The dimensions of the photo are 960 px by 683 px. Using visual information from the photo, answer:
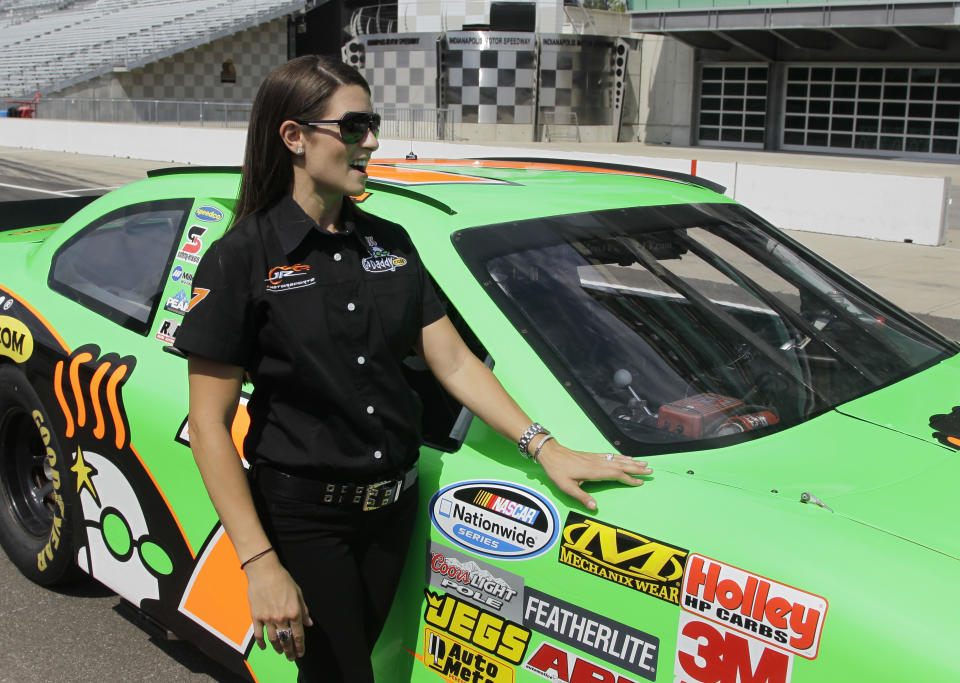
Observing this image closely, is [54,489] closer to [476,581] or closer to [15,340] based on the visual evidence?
[15,340]

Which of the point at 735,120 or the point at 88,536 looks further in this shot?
the point at 735,120

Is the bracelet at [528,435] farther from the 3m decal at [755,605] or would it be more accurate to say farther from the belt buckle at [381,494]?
the 3m decal at [755,605]

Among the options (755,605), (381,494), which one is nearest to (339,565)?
(381,494)

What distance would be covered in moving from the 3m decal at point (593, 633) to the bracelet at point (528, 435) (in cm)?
29

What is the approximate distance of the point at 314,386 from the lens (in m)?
1.92

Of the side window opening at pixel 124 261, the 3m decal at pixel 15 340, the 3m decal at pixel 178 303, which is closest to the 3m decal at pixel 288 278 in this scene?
the 3m decal at pixel 178 303

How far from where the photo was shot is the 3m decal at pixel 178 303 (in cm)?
290

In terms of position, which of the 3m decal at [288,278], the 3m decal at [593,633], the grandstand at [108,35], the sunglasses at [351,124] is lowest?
the 3m decal at [593,633]

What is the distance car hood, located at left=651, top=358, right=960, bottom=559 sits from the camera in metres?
1.88

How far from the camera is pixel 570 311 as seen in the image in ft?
7.91

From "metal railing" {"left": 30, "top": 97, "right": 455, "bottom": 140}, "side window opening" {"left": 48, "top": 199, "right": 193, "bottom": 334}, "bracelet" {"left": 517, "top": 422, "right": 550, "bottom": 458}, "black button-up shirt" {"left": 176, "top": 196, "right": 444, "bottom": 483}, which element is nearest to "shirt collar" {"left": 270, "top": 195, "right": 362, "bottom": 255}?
"black button-up shirt" {"left": 176, "top": 196, "right": 444, "bottom": 483}

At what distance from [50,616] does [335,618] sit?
1851 millimetres

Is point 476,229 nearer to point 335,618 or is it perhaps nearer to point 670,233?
point 670,233

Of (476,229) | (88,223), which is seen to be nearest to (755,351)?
(476,229)
